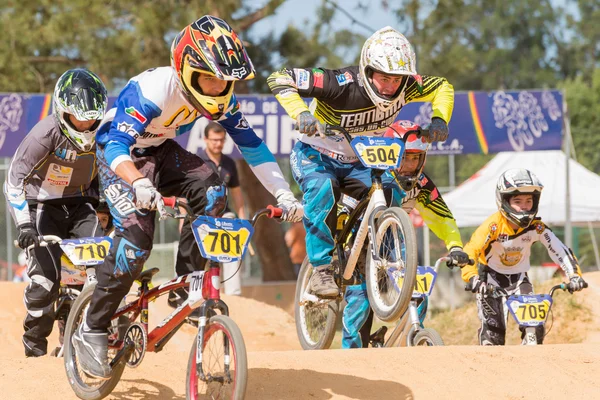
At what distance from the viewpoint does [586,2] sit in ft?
200

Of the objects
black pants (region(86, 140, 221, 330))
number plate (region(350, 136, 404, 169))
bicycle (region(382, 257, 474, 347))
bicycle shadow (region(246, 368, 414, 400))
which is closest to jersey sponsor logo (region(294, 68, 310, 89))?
number plate (region(350, 136, 404, 169))

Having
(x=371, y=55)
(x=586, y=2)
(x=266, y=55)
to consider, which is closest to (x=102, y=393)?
(x=371, y=55)

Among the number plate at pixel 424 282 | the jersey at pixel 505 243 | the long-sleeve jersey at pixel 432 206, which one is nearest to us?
the long-sleeve jersey at pixel 432 206

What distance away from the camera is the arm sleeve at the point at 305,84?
6.79m

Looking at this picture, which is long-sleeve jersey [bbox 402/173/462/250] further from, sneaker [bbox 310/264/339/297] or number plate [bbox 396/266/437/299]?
sneaker [bbox 310/264/339/297]

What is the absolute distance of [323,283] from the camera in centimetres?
696

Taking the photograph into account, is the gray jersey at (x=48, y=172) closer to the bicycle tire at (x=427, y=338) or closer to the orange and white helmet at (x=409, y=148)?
the orange and white helmet at (x=409, y=148)

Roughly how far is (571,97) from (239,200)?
29713mm

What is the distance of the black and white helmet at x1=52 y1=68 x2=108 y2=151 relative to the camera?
7090 mm

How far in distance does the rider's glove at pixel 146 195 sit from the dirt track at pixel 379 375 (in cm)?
162

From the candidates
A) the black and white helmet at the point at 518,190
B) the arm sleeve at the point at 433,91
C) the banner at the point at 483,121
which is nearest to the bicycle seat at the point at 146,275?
the arm sleeve at the point at 433,91

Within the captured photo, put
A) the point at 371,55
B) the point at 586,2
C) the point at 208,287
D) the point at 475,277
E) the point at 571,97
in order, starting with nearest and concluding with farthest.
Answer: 1. the point at 208,287
2. the point at 371,55
3. the point at 475,277
4. the point at 571,97
5. the point at 586,2

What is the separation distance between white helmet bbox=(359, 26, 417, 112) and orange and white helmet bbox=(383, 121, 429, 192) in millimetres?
328

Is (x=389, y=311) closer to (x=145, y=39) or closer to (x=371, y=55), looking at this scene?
(x=371, y=55)
